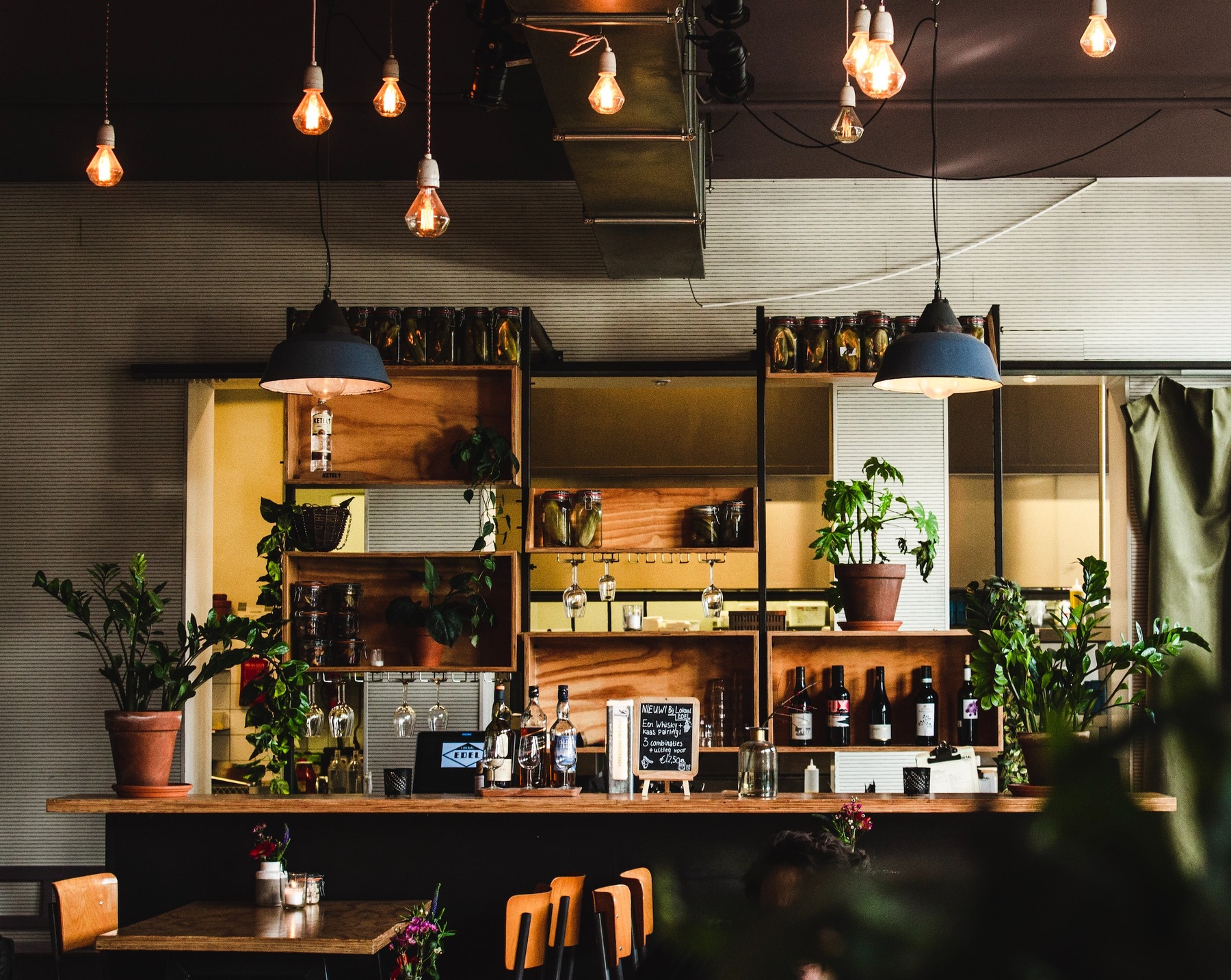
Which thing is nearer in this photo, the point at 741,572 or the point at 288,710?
the point at 288,710

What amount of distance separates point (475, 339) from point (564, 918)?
103 inches

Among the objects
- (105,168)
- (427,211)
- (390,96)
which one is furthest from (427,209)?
(105,168)

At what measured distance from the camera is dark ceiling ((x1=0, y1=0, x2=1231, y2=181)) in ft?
14.1

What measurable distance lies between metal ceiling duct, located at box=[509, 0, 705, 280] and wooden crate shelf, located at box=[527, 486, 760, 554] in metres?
1.05

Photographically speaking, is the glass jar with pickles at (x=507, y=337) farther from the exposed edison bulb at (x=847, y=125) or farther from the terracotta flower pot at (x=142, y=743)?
the exposed edison bulb at (x=847, y=125)

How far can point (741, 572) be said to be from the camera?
782cm

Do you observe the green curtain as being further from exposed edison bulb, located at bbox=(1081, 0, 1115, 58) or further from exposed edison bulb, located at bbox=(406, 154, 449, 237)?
exposed edison bulb, located at bbox=(406, 154, 449, 237)

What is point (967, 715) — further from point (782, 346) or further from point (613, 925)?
point (613, 925)

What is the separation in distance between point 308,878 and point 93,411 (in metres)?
2.99

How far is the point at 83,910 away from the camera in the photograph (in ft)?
12.3

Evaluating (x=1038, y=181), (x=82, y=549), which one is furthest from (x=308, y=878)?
(x=1038, y=181)

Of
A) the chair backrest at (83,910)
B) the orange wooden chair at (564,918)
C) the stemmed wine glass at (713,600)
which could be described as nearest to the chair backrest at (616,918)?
the orange wooden chair at (564,918)

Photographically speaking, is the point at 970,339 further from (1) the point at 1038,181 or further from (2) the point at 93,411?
(2) the point at 93,411

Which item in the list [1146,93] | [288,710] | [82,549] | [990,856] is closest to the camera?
[990,856]
